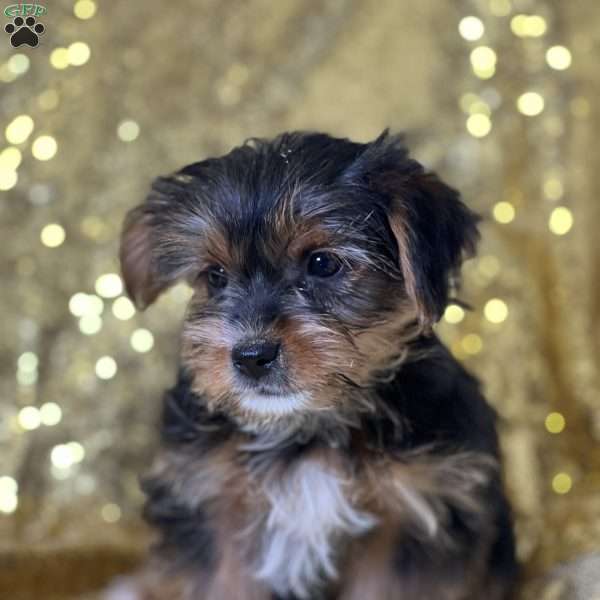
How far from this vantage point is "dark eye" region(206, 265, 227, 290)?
241 cm

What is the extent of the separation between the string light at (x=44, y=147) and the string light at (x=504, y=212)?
1491 millimetres

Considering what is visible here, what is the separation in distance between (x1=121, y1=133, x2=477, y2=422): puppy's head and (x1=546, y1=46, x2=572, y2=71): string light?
1.33 m

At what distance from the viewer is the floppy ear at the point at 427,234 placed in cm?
224

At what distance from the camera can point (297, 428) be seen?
98.1 inches

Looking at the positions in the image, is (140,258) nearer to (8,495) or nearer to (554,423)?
(8,495)

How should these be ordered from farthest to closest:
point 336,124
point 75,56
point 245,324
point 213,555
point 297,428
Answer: point 336,124, point 75,56, point 213,555, point 297,428, point 245,324

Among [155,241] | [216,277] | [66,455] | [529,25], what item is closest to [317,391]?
[216,277]

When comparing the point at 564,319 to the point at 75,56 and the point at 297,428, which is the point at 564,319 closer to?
the point at 297,428

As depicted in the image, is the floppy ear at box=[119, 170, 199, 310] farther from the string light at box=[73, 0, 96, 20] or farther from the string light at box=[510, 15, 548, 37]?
the string light at box=[510, 15, 548, 37]

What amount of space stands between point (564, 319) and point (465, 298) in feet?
1.22

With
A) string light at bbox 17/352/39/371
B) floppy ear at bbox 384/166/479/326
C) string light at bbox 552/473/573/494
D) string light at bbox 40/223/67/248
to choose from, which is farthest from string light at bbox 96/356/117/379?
string light at bbox 552/473/573/494

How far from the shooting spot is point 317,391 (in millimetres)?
2217

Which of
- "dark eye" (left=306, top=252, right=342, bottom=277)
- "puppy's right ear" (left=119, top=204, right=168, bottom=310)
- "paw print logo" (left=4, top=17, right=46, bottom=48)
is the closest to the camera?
"dark eye" (left=306, top=252, right=342, bottom=277)

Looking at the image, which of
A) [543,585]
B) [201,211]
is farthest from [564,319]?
[201,211]
